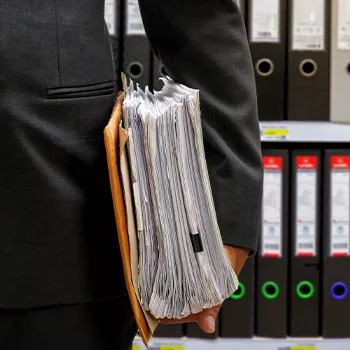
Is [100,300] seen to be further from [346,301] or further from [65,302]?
[346,301]

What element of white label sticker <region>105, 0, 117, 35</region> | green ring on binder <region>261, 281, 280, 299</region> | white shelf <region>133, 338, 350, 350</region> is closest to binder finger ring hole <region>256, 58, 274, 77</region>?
white label sticker <region>105, 0, 117, 35</region>

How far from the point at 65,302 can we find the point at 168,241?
0.11m

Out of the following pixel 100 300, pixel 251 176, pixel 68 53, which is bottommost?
pixel 100 300

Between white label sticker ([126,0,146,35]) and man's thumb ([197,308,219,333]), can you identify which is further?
white label sticker ([126,0,146,35])

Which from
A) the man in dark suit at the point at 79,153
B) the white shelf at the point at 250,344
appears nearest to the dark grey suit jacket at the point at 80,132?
the man in dark suit at the point at 79,153

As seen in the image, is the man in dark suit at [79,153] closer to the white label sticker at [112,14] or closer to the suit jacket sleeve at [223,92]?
the suit jacket sleeve at [223,92]

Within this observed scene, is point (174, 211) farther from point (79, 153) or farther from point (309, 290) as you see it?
point (309, 290)

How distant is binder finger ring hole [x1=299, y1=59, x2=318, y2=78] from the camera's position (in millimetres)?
1248

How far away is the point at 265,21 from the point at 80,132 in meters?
0.74

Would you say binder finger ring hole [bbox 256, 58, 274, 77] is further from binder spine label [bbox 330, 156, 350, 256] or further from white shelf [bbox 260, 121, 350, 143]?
binder spine label [bbox 330, 156, 350, 256]

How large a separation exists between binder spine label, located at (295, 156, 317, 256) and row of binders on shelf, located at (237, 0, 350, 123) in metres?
0.09

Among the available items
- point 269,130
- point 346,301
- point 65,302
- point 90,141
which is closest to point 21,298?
point 65,302

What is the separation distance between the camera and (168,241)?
587 mm

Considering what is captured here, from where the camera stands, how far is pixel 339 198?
1.28 m
